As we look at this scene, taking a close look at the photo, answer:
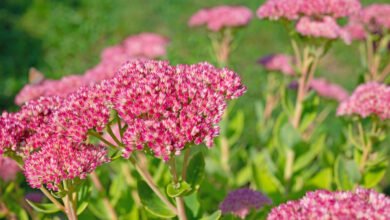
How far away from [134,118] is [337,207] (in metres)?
0.80

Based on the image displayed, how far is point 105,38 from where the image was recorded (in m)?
8.85

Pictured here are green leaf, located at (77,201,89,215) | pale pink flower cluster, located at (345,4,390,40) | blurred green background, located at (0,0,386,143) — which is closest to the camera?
green leaf, located at (77,201,89,215)

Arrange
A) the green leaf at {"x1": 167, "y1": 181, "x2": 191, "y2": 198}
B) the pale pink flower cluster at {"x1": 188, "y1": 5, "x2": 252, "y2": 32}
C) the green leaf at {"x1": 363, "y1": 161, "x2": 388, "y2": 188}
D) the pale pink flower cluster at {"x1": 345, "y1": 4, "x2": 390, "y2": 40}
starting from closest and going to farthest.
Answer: the green leaf at {"x1": 167, "y1": 181, "x2": 191, "y2": 198}
the green leaf at {"x1": 363, "y1": 161, "x2": 388, "y2": 188}
the pale pink flower cluster at {"x1": 345, "y1": 4, "x2": 390, "y2": 40}
the pale pink flower cluster at {"x1": 188, "y1": 5, "x2": 252, "y2": 32}

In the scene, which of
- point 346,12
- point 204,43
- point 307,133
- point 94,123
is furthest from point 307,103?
point 204,43

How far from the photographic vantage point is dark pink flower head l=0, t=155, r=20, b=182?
283 cm

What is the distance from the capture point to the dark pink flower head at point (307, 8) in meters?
3.29

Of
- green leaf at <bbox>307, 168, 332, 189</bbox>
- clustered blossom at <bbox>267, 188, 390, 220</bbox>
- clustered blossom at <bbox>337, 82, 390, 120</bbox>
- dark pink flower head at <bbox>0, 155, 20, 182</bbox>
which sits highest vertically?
dark pink flower head at <bbox>0, 155, 20, 182</bbox>

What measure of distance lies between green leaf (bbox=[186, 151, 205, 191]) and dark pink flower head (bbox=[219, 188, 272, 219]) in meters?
0.39

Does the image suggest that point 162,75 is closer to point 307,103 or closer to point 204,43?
point 307,103

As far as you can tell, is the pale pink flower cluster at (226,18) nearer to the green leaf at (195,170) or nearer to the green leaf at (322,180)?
the green leaf at (322,180)

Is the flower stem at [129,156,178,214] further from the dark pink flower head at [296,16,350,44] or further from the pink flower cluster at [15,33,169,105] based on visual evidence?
the dark pink flower head at [296,16,350,44]

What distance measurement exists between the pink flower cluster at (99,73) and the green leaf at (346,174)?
143 centimetres

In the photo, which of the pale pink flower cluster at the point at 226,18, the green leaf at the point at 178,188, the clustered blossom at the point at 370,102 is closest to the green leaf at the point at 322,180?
the clustered blossom at the point at 370,102

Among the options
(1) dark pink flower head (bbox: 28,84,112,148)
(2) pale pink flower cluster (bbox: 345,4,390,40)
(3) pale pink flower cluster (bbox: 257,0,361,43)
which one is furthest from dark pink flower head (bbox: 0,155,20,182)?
(2) pale pink flower cluster (bbox: 345,4,390,40)
